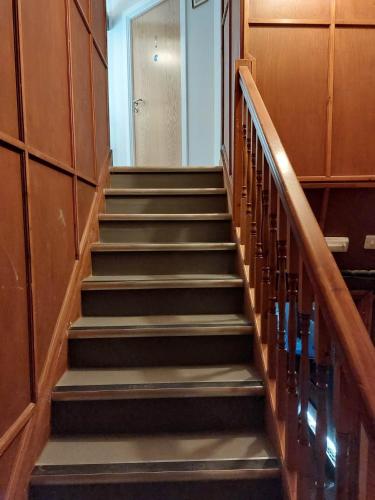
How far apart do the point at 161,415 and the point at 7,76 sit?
126cm

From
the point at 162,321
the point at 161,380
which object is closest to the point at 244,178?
the point at 162,321

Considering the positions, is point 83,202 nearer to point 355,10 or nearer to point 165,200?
point 165,200

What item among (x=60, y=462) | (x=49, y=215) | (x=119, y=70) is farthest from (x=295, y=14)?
(x=119, y=70)

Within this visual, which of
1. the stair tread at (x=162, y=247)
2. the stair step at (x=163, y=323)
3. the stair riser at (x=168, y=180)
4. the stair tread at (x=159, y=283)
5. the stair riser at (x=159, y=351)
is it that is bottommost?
the stair riser at (x=159, y=351)

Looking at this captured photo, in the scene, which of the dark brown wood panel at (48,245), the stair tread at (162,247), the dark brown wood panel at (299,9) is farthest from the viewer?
the dark brown wood panel at (299,9)

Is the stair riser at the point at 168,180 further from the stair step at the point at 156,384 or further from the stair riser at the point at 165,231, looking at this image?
the stair step at the point at 156,384

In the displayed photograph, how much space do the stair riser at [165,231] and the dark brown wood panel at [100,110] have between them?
0.48 metres

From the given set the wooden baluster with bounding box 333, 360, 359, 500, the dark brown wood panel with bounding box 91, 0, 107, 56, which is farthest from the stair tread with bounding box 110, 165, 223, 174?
the wooden baluster with bounding box 333, 360, 359, 500

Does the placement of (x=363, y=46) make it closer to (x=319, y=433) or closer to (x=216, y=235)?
(x=216, y=235)

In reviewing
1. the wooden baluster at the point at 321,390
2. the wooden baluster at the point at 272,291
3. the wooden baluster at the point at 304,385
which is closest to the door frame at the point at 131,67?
the wooden baluster at the point at 272,291

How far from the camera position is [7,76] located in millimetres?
1135

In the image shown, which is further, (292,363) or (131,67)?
(131,67)

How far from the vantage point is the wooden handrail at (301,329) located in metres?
0.79

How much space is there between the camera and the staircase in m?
1.25
